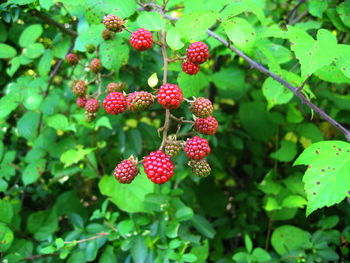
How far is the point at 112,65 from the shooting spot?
143cm

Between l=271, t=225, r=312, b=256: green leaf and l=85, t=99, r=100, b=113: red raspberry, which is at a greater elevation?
l=85, t=99, r=100, b=113: red raspberry

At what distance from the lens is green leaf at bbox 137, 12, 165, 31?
1.09m

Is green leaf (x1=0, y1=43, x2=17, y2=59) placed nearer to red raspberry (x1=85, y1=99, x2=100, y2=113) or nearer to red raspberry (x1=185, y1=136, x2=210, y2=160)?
red raspberry (x1=85, y1=99, x2=100, y2=113)

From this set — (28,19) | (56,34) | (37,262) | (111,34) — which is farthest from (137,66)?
(37,262)

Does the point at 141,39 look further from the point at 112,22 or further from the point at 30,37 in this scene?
the point at 30,37

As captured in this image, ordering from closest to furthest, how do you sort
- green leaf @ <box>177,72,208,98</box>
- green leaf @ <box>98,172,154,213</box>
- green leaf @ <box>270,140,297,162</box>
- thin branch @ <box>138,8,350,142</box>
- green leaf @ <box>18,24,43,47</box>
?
thin branch @ <box>138,8,350,142</box> < green leaf @ <box>177,72,208,98</box> < green leaf @ <box>98,172,154,213</box> < green leaf @ <box>18,24,43,47</box> < green leaf @ <box>270,140,297,162</box>

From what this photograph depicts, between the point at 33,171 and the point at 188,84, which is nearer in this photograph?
the point at 188,84

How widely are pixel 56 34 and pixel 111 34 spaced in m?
0.61

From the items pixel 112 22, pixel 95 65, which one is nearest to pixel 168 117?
pixel 112 22

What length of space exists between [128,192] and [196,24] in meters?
1.03

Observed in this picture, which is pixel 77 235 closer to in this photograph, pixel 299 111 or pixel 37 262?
pixel 37 262

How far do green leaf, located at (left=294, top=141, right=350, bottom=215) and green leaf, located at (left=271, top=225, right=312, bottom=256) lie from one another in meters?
0.89

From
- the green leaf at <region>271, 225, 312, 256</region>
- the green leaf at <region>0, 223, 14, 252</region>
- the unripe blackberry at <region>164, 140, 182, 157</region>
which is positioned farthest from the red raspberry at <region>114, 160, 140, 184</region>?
the green leaf at <region>271, 225, 312, 256</region>

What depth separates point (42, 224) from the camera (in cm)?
178
